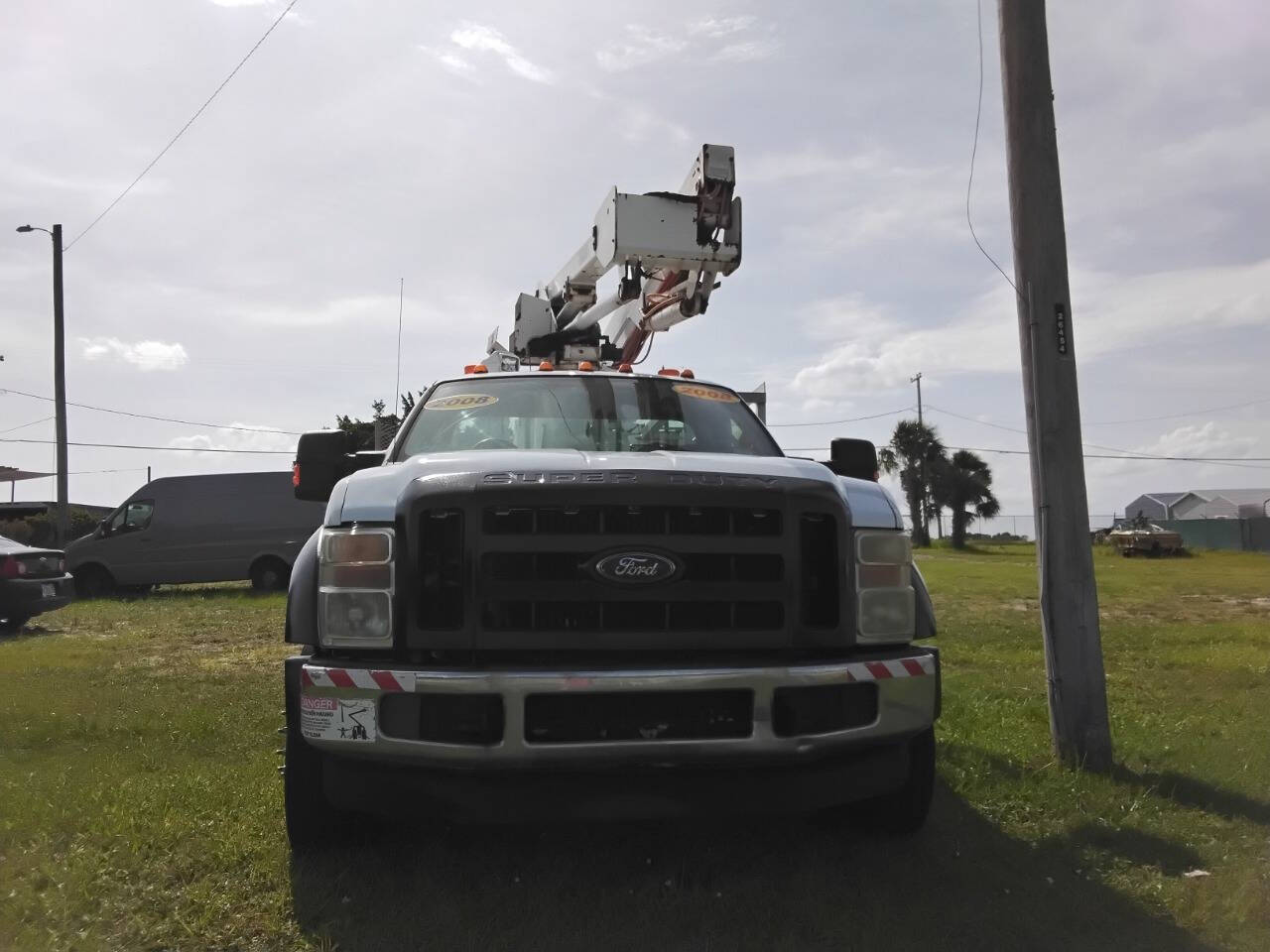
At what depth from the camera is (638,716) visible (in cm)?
326

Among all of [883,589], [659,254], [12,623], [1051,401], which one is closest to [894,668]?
[883,589]

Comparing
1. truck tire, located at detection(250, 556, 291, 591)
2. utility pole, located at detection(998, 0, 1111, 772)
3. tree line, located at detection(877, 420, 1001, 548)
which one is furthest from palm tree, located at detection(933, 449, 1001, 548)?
utility pole, located at detection(998, 0, 1111, 772)

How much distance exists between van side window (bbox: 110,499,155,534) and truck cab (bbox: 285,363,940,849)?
651 inches

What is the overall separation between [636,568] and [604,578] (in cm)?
11

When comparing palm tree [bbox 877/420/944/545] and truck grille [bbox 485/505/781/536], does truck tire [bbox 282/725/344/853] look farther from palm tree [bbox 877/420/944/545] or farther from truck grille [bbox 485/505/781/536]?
palm tree [bbox 877/420/944/545]

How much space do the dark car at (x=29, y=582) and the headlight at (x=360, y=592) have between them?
35.1ft

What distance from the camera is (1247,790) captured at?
4.75 meters

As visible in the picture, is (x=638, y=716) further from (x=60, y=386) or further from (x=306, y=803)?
(x=60, y=386)

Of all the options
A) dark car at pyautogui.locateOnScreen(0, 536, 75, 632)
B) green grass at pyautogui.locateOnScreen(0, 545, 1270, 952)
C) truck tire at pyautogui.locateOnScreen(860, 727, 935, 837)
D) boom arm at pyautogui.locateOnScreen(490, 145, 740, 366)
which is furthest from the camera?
dark car at pyautogui.locateOnScreen(0, 536, 75, 632)

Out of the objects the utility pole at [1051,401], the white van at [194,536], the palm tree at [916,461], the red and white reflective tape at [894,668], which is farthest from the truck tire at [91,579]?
the palm tree at [916,461]

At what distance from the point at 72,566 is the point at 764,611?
59.0 ft

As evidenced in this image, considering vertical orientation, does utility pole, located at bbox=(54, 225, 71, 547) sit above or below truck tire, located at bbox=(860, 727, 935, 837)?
above

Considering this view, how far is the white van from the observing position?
60.0 feet

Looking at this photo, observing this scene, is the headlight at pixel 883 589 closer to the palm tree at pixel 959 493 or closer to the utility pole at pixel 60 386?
the utility pole at pixel 60 386
